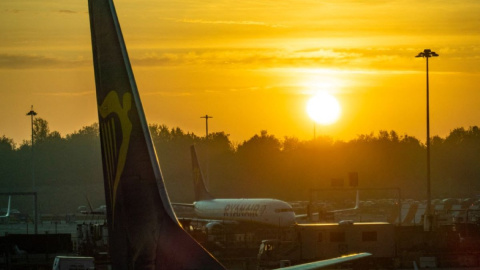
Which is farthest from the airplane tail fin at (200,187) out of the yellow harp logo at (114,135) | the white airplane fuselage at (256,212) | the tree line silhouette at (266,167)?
the yellow harp logo at (114,135)

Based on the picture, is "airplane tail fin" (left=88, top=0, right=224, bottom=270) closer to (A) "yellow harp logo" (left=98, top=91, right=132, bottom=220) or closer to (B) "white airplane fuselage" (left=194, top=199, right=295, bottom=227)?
(A) "yellow harp logo" (left=98, top=91, right=132, bottom=220)

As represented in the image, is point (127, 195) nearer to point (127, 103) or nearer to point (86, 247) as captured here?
point (127, 103)

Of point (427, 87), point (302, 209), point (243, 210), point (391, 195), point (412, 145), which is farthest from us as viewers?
point (412, 145)

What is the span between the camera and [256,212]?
6869cm

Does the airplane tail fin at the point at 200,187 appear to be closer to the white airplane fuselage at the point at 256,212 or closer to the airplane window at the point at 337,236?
the white airplane fuselage at the point at 256,212

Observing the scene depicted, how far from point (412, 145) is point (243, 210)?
96.0 meters

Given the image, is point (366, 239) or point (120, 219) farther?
point (366, 239)

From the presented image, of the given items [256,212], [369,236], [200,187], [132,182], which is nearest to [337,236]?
[369,236]

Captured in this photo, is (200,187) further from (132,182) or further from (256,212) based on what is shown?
(132,182)

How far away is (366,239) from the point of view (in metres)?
46.1

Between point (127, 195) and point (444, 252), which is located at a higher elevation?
point (127, 195)

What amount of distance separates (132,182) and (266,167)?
143m

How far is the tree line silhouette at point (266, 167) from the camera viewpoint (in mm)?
148125

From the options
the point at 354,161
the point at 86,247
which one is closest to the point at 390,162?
the point at 354,161
